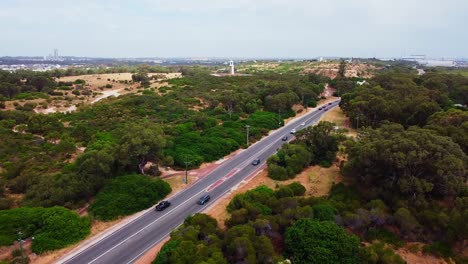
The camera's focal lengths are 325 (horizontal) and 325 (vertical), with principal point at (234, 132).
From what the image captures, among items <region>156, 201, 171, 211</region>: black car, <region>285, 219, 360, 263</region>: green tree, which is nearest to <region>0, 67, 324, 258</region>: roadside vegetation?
<region>156, 201, 171, 211</region>: black car

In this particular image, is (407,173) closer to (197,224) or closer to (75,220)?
(197,224)

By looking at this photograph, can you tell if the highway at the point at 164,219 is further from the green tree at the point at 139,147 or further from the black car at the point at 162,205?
the green tree at the point at 139,147

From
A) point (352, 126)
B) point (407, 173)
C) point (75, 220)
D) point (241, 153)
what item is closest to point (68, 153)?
point (75, 220)

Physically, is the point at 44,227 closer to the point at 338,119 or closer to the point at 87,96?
the point at 338,119

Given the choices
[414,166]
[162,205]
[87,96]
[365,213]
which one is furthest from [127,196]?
[87,96]

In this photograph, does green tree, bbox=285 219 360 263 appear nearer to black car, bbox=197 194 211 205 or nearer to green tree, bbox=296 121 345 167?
black car, bbox=197 194 211 205

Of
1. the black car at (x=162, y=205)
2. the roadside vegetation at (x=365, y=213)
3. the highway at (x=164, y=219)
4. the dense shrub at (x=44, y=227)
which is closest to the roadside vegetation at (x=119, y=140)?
the dense shrub at (x=44, y=227)
